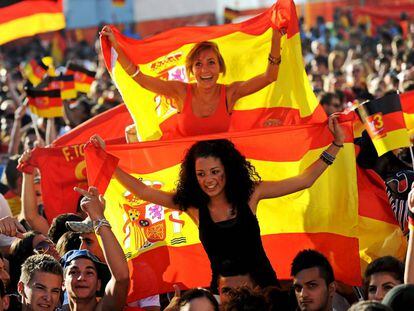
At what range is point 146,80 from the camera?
8.91 metres

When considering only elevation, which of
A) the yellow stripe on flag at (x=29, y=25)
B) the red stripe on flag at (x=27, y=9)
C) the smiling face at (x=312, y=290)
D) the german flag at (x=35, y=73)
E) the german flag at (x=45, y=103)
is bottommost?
the smiling face at (x=312, y=290)

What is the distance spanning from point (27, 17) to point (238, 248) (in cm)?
430

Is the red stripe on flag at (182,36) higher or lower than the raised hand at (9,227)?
higher

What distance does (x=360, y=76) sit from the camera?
16078 millimetres

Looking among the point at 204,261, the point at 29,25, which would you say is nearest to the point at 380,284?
the point at 204,261

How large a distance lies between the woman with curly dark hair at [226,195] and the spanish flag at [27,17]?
3.14 m

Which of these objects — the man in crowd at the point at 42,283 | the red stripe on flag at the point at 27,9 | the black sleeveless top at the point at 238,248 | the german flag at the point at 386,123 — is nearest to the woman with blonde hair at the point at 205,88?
the german flag at the point at 386,123

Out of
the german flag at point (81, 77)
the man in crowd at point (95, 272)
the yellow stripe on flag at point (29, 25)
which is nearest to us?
the man in crowd at point (95, 272)

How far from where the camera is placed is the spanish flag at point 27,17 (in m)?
10.6

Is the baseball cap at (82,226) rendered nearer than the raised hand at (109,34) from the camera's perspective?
Yes

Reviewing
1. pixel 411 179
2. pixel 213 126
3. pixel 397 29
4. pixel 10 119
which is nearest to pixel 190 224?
pixel 213 126

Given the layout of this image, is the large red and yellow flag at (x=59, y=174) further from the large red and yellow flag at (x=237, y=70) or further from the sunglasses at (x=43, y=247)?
the sunglasses at (x=43, y=247)

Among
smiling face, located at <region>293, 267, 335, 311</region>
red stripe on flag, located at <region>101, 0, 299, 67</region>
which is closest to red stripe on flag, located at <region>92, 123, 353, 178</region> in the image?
smiling face, located at <region>293, 267, 335, 311</region>

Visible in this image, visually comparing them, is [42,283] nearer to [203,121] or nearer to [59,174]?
[203,121]
